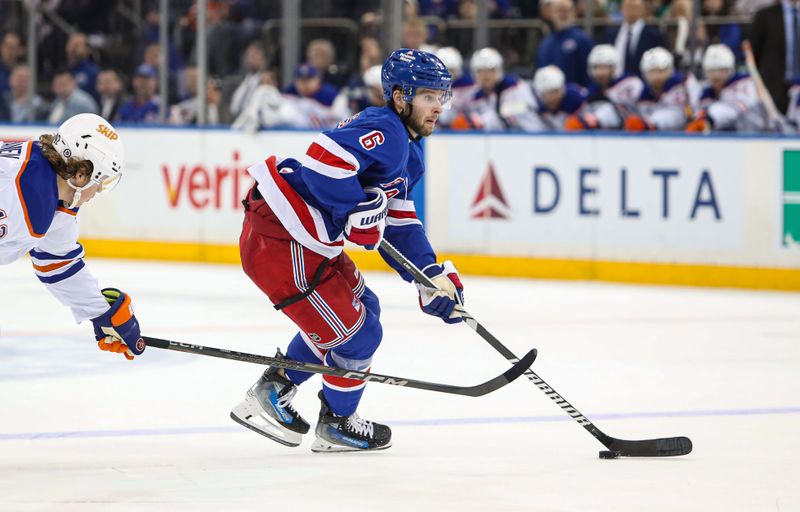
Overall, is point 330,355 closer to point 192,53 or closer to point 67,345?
point 67,345

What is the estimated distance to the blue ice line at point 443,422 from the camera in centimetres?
454

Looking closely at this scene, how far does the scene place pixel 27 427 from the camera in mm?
4652

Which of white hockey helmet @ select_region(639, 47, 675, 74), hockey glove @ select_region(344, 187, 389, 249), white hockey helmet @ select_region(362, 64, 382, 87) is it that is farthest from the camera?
white hockey helmet @ select_region(362, 64, 382, 87)

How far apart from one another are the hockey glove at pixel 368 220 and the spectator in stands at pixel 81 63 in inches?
307

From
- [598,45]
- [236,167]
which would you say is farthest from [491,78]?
[236,167]

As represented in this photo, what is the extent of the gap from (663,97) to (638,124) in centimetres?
38

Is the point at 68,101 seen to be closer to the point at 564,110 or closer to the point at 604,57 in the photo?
the point at 564,110

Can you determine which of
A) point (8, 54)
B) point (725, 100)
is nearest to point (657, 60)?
point (725, 100)

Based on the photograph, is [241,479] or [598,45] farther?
[598,45]

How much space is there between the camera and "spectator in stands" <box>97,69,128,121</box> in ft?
36.6

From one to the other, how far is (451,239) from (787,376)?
3959 mm

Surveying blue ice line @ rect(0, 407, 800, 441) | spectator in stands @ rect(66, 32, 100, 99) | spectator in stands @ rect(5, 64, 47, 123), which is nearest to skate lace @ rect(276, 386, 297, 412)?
blue ice line @ rect(0, 407, 800, 441)

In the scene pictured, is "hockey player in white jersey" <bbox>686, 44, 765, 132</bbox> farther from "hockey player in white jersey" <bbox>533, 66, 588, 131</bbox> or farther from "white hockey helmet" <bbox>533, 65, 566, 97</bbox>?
"white hockey helmet" <bbox>533, 65, 566, 97</bbox>

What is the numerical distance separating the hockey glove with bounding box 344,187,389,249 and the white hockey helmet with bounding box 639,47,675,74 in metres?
5.58
